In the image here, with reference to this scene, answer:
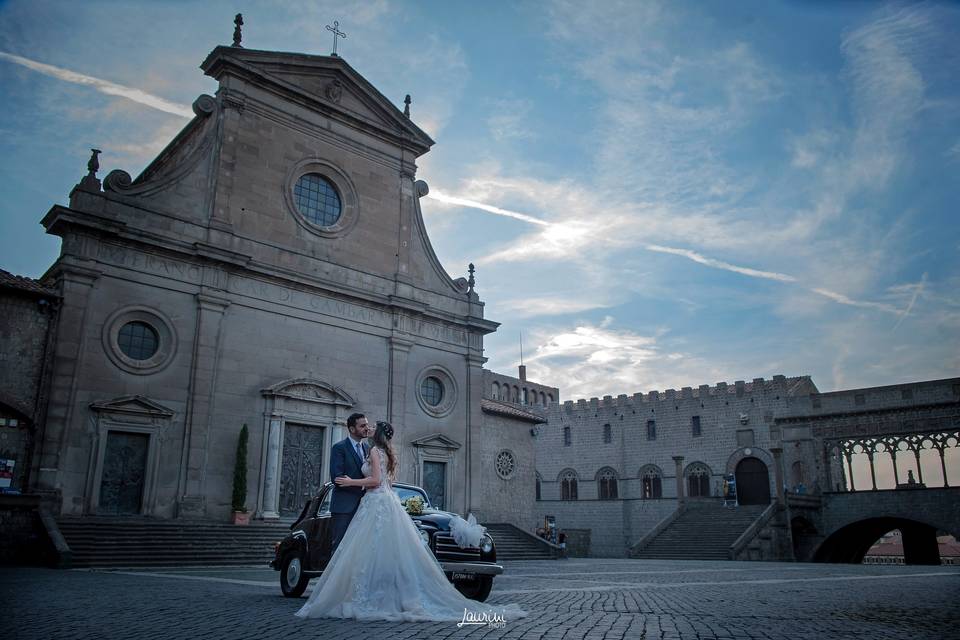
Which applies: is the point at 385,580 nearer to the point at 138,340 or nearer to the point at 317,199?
the point at 138,340

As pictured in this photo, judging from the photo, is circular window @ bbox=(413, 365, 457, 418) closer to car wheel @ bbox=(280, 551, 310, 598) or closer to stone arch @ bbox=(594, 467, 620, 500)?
car wheel @ bbox=(280, 551, 310, 598)

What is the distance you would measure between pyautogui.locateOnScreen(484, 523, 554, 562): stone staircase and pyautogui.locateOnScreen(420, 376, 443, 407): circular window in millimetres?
5482

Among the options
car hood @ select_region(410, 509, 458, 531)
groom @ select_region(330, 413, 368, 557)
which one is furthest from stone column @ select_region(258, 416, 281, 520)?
groom @ select_region(330, 413, 368, 557)

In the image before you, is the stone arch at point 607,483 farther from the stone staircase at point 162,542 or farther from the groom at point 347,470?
the groom at point 347,470

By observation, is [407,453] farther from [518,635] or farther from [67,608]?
[518,635]

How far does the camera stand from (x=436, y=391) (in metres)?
29.7

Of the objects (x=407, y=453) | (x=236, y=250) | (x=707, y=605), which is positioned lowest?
(x=707, y=605)

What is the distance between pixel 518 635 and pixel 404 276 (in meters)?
23.8

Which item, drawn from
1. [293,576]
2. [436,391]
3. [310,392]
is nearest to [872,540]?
[436,391]

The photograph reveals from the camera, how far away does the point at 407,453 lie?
27.4m

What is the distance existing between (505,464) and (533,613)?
26802 mm

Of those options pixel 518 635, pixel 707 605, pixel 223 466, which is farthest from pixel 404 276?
pixel 518 635

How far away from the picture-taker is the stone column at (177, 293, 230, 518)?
2139 cm

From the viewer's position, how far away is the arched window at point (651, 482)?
169ft
